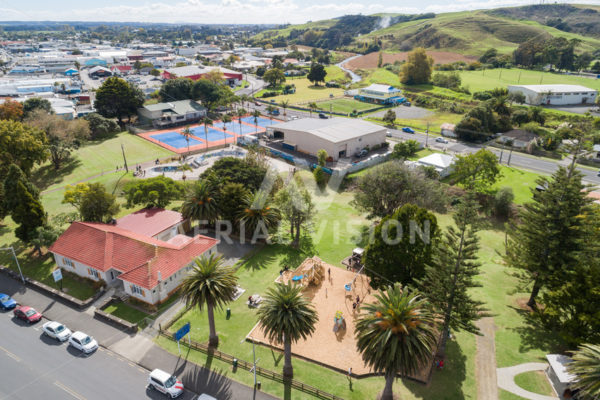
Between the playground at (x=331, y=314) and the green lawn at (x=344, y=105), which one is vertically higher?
the green lawn at (x=344, y=105)

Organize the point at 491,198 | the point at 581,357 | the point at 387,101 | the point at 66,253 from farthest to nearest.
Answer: the point at 387,101, the point at 491,198, the point at 66,253, the point at 581,357

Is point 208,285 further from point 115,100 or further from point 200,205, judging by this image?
point 115,100

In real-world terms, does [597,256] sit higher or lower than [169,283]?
higher

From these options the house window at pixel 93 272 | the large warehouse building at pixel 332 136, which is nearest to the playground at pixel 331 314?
the house window at pixel 93 272

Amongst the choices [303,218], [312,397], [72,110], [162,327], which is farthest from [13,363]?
[72,110]

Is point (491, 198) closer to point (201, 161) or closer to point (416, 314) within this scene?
point (416, 314)

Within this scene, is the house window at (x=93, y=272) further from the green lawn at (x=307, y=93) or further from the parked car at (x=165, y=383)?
the green lawn at (x=307, y=93)

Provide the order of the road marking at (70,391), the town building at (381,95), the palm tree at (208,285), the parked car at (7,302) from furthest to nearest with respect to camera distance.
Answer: the town building at (381,95)
the parked car at (7,302)
the palm tree at (208,285)
the road marking at (70,391)

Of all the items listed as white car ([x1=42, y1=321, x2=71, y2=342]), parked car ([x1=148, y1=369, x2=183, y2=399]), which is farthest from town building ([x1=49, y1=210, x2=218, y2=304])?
parked car ([x1=148, y1=369, x2=183, y2=399])
